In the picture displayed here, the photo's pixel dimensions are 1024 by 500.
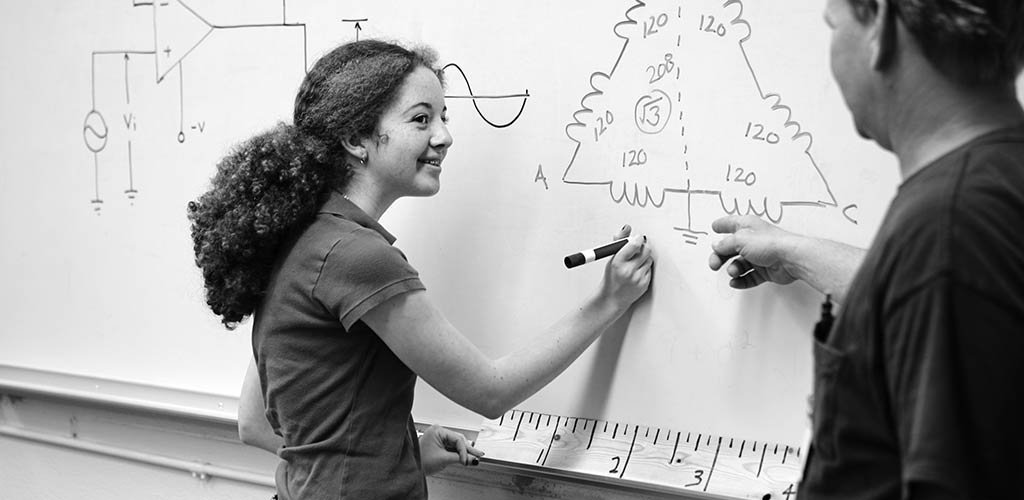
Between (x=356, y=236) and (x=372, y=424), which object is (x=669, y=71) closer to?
(x=356, y=236)

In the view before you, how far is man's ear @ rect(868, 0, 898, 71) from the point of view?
29.4 inches

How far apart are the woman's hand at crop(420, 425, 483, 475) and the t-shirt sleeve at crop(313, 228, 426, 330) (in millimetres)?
347

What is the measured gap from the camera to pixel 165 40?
6.72 ft

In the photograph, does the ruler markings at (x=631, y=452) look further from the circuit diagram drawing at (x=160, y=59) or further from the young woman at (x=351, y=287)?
the circuit diagram drawing at (x=160, y=59)

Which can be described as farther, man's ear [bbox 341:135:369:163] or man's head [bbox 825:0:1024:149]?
man's ear [bbox 341:135:369:163]

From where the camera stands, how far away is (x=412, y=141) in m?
1.47

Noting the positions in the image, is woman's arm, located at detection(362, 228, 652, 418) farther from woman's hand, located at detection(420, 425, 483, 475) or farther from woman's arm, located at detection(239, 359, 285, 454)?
woman's arm, located at detection(239, 359, 285, 454)

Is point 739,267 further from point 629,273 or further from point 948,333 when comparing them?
point 948,333

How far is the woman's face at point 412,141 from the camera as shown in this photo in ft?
4.80

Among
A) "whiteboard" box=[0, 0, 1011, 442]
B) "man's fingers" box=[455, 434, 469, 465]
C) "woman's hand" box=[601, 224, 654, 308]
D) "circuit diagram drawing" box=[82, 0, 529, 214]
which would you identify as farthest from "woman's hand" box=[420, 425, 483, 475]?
"circuit diagram drawing" box=[82, 0, 529, 214]

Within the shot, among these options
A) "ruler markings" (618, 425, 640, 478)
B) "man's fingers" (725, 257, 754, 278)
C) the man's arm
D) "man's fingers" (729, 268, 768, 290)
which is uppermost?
the man's arm

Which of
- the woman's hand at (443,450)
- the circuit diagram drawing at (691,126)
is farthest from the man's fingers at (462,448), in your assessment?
the circuit diagram drawing at (691,126)

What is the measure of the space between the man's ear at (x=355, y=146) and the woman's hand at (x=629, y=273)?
0.40 m

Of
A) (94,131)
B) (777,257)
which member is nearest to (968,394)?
(777,257)
